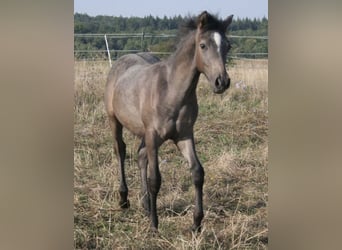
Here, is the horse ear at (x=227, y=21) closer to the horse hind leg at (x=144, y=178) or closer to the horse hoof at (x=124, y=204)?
the horse hind leg at (x=144, y=178)

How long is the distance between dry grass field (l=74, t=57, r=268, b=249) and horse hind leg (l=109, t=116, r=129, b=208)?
0.03 meters

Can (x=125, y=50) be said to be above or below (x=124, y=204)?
above

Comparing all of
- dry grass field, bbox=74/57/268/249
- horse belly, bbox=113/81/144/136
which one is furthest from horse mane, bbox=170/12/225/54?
horse belly, bbox=113/81/144/136

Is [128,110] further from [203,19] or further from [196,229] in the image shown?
[196,229]

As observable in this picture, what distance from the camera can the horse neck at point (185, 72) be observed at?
116 inches

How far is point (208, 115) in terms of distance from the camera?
306 cm

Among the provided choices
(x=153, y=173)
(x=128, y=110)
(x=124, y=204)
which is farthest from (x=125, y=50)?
(x=124, y=204)

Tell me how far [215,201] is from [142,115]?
673 mm

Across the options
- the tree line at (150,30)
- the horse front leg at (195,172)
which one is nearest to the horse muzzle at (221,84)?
the tree line at (150,30)

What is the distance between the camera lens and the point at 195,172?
299 cm

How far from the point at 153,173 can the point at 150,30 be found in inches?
32.9

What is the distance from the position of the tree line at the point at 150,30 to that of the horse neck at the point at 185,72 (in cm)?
9
